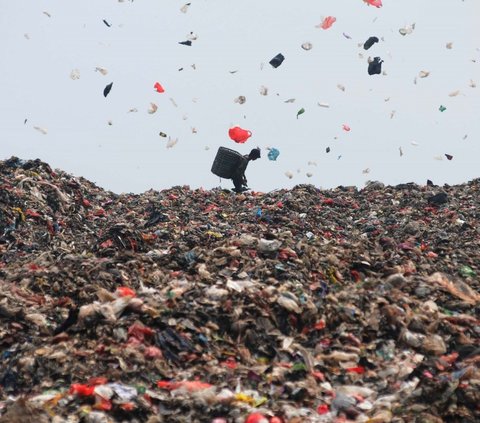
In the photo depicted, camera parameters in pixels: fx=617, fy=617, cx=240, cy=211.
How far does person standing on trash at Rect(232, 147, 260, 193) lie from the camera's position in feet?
49.2

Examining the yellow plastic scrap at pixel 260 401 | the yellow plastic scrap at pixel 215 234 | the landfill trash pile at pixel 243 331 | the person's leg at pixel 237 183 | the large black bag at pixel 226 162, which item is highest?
the large black bag at pixel 226 162

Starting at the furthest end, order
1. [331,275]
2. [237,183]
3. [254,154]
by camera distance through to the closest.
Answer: [237,183] < [254,154] < [331,275]

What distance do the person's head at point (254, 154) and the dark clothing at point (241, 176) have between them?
0.30 ft

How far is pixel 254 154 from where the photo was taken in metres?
15.0

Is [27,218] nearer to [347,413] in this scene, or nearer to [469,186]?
[347,413]

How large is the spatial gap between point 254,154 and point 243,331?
9.55 m

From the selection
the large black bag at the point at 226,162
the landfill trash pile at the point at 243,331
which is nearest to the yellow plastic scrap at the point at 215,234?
the landfill trash pile at the point at 243,331

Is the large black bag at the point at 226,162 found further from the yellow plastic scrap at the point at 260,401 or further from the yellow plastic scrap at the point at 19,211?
the yellow plastic scrap at the point at 260,401

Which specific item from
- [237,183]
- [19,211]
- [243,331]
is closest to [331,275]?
[243,331]

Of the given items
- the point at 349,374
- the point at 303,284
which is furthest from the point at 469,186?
the point at 349,374

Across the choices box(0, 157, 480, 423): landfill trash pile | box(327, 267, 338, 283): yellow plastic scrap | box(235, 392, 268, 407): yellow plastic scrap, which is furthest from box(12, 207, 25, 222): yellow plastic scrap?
box(235, 392, 268, 407): yellow plastic scrap

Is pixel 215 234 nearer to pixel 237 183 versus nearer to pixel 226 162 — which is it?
pixel 226 162

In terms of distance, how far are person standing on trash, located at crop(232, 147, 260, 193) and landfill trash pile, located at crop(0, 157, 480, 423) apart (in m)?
5.51

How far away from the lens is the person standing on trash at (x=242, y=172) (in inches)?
590
